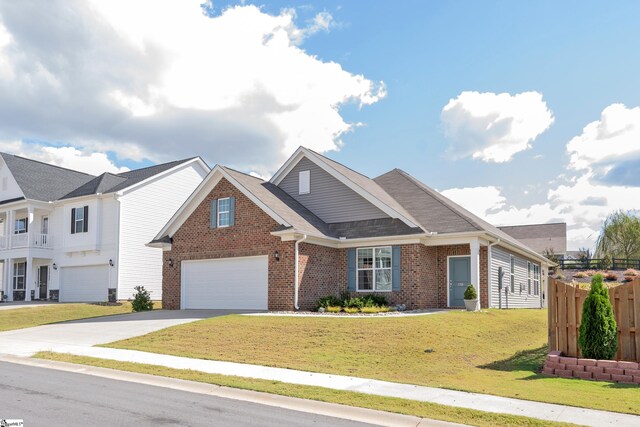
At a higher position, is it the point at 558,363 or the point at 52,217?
the point at 52,217

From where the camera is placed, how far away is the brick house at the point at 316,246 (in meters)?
22.9

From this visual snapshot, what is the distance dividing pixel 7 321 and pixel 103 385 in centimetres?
1694

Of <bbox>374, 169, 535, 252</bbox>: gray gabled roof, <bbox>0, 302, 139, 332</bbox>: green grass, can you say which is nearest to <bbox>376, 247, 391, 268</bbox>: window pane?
<bbox>374, 169, 535, 252</bbox>: gray gabled roof

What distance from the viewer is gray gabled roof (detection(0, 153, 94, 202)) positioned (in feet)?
119

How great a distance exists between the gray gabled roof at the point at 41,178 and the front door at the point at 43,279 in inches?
184

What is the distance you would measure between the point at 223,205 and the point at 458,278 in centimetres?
Result: 1042

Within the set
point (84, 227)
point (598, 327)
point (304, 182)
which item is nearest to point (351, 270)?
point (304, 182)

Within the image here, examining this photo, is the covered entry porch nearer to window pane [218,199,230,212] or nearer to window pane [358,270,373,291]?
window pane [218,199,230,212]

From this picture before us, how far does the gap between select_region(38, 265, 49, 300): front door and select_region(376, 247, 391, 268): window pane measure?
934 inches

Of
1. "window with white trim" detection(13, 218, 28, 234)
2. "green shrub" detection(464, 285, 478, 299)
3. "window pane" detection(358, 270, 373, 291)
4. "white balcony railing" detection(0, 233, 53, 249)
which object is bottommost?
"green shrub" detection(464, 285, 478, 299)

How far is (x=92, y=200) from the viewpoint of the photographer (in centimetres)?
3400

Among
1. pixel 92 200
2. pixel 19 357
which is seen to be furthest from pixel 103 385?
pixel 92 200

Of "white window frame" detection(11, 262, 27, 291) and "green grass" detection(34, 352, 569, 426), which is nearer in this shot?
"green grass" detection(34, 352, 569, 426)

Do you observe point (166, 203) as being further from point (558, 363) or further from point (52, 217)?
point (558, 363)
